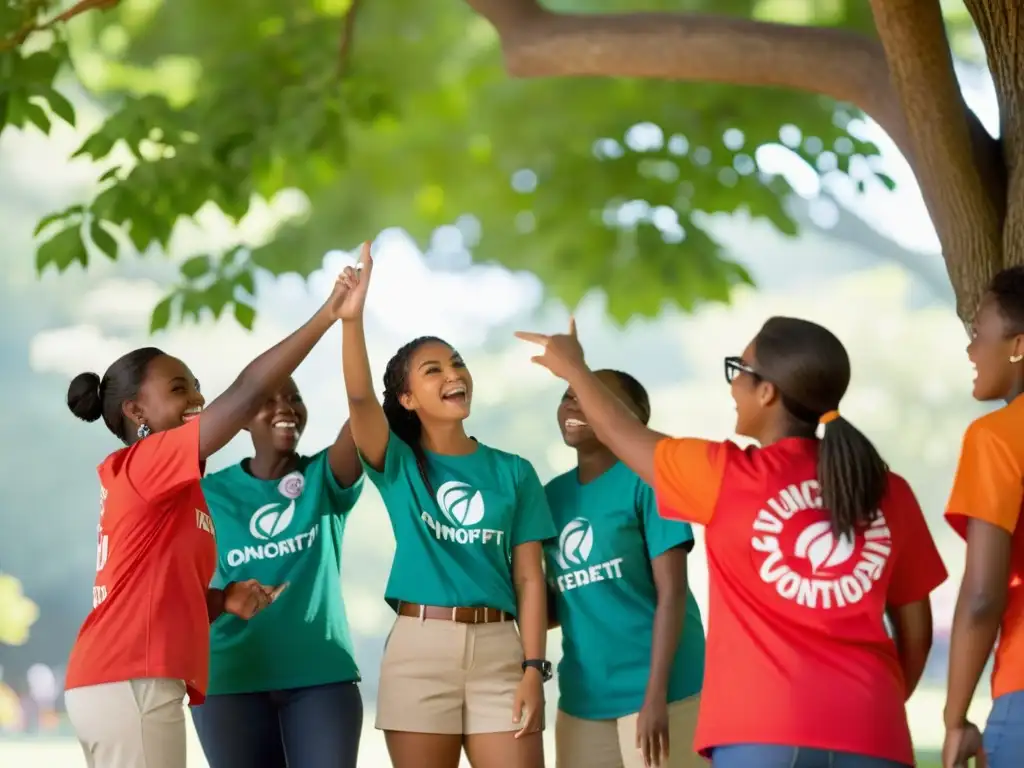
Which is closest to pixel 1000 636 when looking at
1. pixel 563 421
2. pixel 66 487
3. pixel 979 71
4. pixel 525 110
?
pixel 563 421

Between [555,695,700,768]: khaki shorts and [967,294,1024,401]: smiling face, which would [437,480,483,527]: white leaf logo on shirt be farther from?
[967,294,1024,401]: smiling face

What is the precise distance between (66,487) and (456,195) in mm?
3307

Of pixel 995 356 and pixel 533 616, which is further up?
pixel 995 356

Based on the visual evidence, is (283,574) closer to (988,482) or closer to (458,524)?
(458,524)

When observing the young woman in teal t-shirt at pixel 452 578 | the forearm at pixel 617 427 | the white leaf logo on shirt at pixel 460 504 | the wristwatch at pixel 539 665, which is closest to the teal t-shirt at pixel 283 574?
the young woman in teal t-shirt at pixel 452 578

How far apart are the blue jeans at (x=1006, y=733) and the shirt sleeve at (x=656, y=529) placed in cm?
86

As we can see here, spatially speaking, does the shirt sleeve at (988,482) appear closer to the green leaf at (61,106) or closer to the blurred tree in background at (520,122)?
the blurred tree in background at (520,122)

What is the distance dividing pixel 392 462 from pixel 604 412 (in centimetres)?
72

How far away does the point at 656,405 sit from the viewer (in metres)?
8.88

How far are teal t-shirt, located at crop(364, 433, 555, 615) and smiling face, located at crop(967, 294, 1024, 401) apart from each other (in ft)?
3.31

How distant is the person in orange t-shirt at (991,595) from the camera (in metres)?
2.07

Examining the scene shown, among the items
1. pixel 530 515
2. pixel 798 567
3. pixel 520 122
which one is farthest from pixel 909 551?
pixel 520 122

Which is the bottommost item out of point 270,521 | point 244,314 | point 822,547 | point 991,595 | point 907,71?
point 991,595

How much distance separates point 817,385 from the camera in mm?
2115
